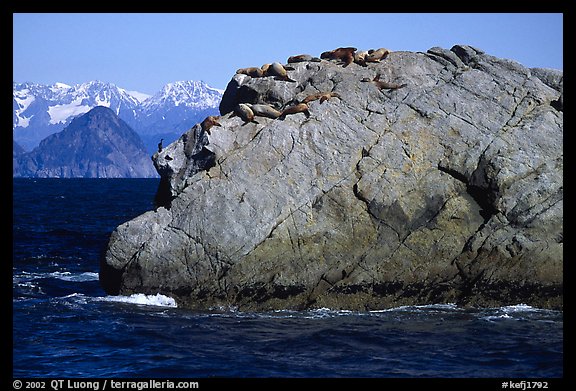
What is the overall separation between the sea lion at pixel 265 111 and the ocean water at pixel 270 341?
8.01 metres

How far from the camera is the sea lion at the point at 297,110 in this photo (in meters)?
28.8

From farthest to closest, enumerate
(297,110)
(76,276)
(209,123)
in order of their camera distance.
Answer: (76,276) → (209,123) → (297,110)

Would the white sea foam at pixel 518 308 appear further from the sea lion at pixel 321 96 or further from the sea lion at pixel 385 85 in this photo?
→ the sea lion at pixel 321 96

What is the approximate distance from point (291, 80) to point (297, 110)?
294 centimetres

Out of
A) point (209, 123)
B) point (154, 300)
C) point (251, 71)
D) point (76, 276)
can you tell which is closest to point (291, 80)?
point (251, 71)

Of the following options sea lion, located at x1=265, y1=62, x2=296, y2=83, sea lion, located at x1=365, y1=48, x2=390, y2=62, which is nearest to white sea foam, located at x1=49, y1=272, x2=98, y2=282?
sea lion, located at x1=265, y1=62, x2=296, y2=83

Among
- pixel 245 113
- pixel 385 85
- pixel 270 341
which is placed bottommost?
pixel 270 341

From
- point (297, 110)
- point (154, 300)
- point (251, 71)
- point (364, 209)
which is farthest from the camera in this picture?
point (251, 71)

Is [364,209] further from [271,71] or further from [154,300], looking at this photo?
[271,71]

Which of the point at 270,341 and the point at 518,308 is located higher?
the point at 518,308

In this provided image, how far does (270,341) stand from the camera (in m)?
21.6
